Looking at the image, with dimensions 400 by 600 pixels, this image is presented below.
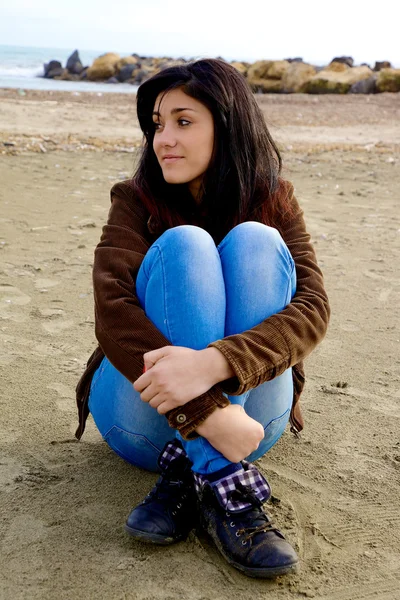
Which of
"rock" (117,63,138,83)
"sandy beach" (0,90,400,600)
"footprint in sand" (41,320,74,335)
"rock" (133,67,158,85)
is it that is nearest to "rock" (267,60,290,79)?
"rock" (133,67,158,85)

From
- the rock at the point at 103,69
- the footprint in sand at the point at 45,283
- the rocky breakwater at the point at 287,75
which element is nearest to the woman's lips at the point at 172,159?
the footprint in sand at the point at 45,283

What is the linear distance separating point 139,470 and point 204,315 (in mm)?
694

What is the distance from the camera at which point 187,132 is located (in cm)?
220

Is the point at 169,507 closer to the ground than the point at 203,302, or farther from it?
closer to the ground

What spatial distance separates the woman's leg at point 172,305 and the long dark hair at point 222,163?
0.33 m

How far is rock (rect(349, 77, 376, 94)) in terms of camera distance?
23562 mm

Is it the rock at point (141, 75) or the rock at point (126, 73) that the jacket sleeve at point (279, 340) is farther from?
the rock at point (126, 73)

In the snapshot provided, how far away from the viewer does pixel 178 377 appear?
5.79ft

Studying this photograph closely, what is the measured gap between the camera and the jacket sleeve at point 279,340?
5.91 feet

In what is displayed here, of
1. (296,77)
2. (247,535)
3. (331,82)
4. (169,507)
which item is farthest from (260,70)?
(247,535)

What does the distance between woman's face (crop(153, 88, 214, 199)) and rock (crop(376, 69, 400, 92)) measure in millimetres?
22420

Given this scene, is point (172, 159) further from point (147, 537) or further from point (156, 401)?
point (147, 537)

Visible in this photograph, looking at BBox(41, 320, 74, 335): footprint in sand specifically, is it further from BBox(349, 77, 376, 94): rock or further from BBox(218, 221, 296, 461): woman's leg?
BBox(349, 77, 376, 94): rock

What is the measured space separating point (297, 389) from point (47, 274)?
2309 millimetres
